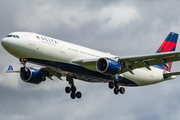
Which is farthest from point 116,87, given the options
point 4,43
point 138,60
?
point 4,43

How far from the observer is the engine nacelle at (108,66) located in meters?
32.0

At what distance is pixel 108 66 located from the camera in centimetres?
3192

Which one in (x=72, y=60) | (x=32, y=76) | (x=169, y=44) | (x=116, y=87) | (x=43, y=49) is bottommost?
(x=116, y=87)

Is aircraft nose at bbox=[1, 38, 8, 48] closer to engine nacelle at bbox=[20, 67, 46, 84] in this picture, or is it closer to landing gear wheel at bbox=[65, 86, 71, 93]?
engine nacelle at bbox=[20, 67, 46, 84]

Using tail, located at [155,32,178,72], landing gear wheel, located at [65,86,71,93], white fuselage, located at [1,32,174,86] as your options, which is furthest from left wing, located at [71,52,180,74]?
tail, located at [155,32,178,72]

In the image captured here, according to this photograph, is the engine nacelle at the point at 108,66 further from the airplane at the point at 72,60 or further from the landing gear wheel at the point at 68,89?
the landing gear wheel at the point at 68,89

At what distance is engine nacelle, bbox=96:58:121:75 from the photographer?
32031 mm

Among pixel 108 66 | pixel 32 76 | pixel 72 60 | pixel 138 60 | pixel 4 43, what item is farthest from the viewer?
pixel 32 76

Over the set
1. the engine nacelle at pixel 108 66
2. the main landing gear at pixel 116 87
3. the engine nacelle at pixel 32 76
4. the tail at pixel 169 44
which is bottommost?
the main landing gear at pixel 116 87

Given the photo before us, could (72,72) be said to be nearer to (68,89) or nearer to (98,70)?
(98,70)

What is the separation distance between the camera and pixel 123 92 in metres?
38.2

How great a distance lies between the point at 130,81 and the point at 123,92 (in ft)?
7.31

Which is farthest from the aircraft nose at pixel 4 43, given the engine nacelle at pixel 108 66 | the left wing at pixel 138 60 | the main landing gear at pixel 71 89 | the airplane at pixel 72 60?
the main landing gear at pixel 71 89

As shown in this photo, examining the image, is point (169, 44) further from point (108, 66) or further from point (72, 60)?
point (72, 60)
